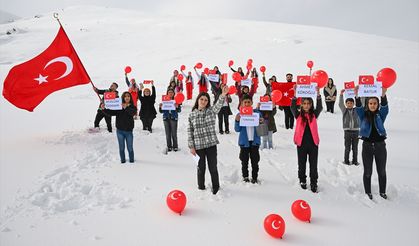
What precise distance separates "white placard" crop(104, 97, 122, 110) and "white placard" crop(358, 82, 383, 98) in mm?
5326

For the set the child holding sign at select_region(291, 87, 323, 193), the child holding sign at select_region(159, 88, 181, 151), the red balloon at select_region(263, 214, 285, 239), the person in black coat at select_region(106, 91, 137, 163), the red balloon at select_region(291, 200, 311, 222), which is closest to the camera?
the red balloon at select_region(263, 214, 285, 239)

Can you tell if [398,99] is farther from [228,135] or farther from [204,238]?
[204,238]

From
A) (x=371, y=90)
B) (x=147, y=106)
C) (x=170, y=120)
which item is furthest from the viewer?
(x=147, y=106)

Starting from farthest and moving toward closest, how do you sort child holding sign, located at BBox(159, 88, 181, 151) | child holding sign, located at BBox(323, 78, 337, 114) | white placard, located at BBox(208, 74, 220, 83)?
1. child holding sign, located at BBox(323, 78, 337, 114)
2. white placard, located at BBox(208, 74, 220, 83)
3. child holding sign, located at BBox(159, 88, 181, 151)

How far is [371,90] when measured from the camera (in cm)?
576

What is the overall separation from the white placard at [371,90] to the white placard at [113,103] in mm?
5326

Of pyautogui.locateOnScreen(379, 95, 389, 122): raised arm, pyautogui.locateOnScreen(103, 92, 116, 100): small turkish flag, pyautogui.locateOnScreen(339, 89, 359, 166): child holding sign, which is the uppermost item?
pyautogui.locateOnScreen(103, 92, 116, 100): small turkish flag

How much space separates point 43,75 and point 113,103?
8.83 feet

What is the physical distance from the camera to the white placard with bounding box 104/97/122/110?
23.5 ft

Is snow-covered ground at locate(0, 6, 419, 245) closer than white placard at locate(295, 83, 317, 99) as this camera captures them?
Yes

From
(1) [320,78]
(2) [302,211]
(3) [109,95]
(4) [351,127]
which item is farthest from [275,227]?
(3) [109,95]

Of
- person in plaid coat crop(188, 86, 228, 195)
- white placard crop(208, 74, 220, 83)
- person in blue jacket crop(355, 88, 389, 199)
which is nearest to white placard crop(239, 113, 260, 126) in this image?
person in plaid coat crop(188, 86, 228, 195)

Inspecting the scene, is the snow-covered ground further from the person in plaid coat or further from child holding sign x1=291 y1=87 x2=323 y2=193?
the person in plaid coat

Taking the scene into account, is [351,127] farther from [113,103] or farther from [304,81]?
[113,103]
